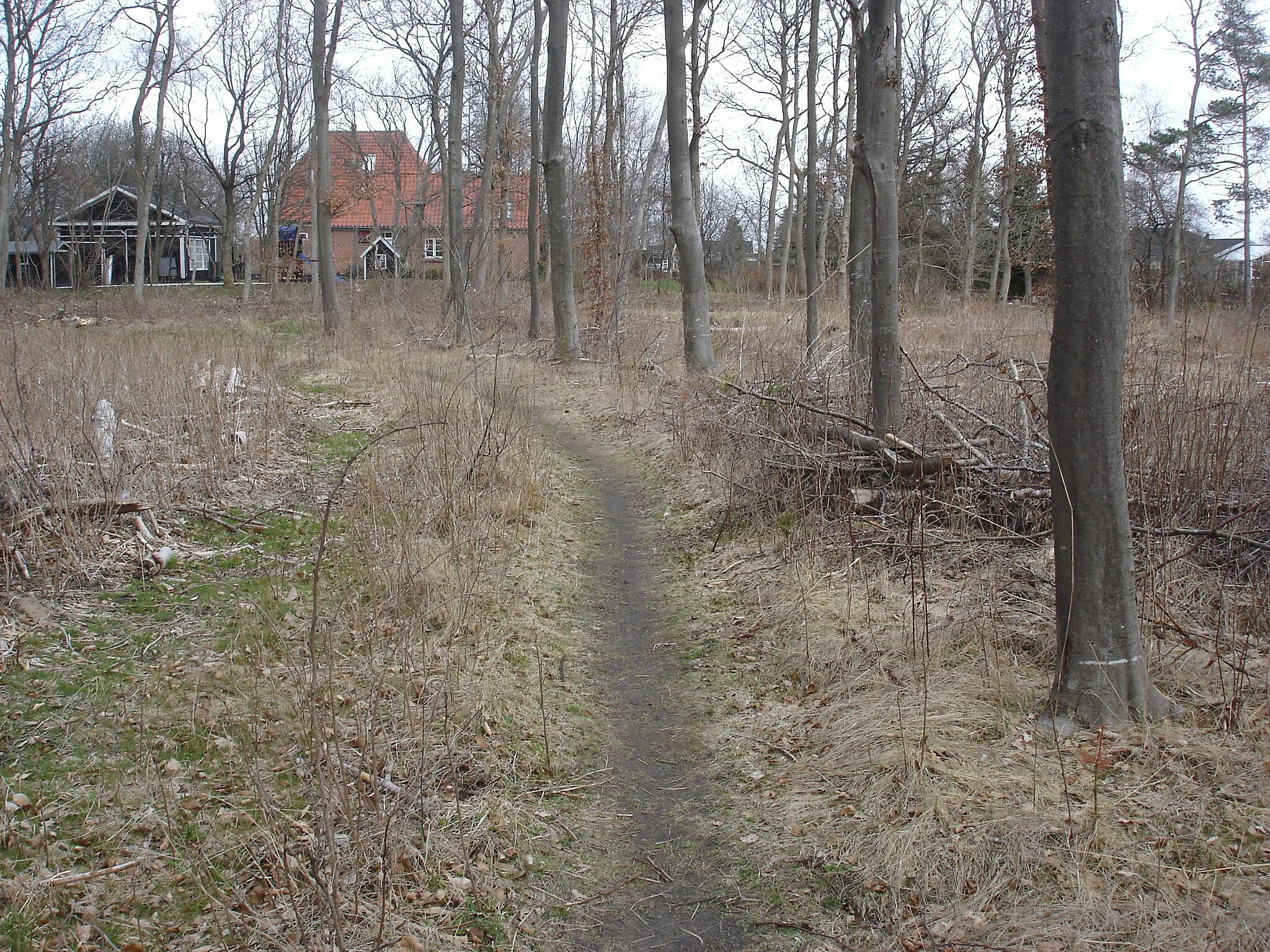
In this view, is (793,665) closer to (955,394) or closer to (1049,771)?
(1049,771)

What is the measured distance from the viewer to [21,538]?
5180 mm

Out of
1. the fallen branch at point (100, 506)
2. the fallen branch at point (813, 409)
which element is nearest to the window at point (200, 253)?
the fallen branch at point (100, 506)

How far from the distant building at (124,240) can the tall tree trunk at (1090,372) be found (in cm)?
4080

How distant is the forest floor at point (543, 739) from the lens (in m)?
2.96

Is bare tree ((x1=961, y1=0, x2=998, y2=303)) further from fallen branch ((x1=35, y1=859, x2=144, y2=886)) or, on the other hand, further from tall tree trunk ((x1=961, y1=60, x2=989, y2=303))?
fallen branch ((x1=35, y1=859, x2=144, y2=886))

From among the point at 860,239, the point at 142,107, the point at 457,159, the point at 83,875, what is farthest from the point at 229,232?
the point at 83,875

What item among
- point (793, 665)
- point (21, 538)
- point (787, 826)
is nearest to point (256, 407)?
point (21, 538)

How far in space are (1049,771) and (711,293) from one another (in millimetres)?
37319

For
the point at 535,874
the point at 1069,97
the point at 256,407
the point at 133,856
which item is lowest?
the point at 535,874

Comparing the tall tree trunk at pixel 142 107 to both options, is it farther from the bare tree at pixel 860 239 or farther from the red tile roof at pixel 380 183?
the bare tree at pixel 860 239

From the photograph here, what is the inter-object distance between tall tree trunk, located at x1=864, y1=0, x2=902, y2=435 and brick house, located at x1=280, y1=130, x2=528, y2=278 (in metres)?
22.3

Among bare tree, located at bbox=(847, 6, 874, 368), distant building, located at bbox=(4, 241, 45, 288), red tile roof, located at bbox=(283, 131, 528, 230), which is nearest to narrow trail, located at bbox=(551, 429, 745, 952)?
bare tree, located at bbox=(847, 6, 874, 368)

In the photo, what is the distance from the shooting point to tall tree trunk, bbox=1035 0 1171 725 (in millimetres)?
3510

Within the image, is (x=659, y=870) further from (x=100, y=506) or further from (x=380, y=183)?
(x=380, y=183)
